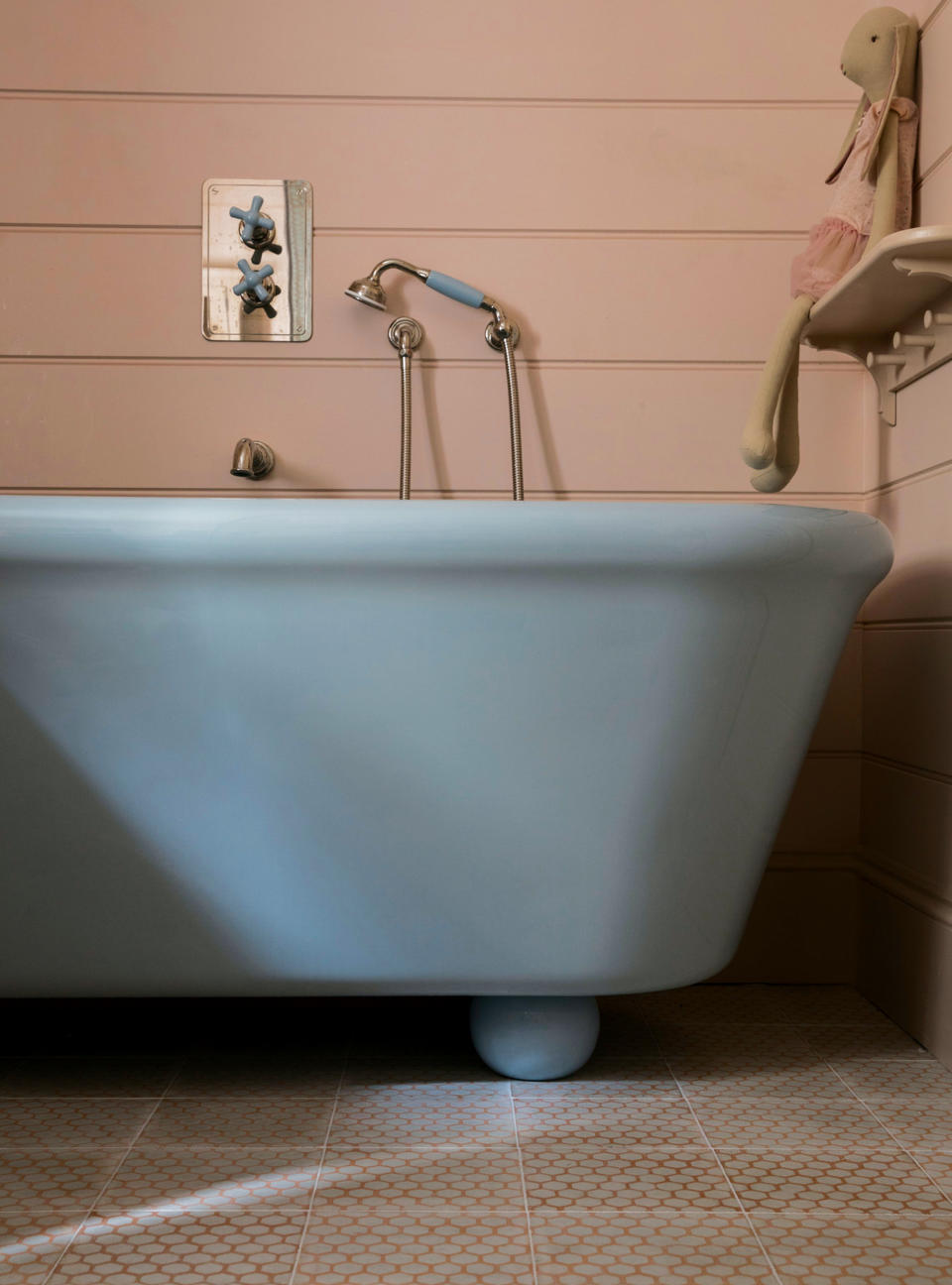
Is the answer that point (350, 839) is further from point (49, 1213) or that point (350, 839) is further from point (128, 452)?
point (128, 452)

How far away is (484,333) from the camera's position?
1.81 meters

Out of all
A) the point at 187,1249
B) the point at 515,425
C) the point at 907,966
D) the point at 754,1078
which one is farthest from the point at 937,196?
the point at 187,1249

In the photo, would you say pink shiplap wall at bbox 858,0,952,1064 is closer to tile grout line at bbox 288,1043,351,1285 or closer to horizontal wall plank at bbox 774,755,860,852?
horizontal wall plank at bbox 774,755,860,852

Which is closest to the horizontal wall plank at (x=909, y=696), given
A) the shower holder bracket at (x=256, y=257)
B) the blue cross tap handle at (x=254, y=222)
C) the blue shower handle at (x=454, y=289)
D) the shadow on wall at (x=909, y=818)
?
the shadow on wall at (x=909, y=818)

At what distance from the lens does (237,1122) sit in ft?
3.81

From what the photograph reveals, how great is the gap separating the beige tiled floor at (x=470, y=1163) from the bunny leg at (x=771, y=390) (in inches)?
28.4

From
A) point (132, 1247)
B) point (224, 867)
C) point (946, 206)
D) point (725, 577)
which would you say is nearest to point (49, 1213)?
point (132, 1247)

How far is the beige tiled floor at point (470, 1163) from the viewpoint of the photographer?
2.94 ft

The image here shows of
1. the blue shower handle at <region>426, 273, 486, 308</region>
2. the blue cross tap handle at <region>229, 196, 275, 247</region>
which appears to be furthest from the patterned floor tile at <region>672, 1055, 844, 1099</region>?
the blue cross tap handle at <region>229, 196, 275, 247</region>

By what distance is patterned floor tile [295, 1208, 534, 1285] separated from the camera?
2.85ft

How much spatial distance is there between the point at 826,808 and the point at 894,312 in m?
0.73

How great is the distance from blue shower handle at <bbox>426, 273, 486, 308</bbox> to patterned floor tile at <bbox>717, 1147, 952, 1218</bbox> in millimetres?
1193

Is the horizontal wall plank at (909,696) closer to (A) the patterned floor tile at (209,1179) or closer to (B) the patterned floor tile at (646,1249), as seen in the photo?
(B) the patterned floor tile at (646,1249)

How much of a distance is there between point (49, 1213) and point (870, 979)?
115 centimetres
